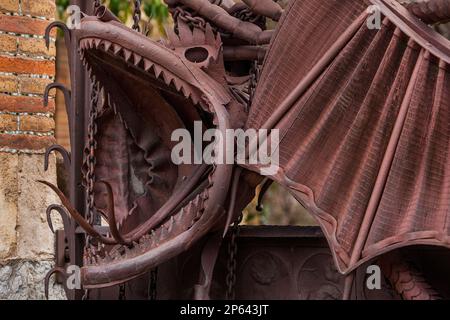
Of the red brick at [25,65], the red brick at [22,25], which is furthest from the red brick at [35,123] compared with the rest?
the red brick at [22,25]

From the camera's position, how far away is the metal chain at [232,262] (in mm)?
2941

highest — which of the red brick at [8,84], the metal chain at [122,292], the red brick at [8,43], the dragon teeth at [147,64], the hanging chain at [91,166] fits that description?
the red brick at [8,43]

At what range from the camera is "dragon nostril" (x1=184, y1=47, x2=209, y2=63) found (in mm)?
2971

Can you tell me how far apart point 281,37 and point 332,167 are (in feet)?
1.19

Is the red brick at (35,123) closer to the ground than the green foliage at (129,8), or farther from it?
closer to the ground

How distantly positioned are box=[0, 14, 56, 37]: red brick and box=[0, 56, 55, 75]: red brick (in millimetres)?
95

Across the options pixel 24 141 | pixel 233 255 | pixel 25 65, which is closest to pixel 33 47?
pixel 25 65

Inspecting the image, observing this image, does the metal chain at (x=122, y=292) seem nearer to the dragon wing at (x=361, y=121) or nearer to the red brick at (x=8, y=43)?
the dragon wing at (x=361, y=121)

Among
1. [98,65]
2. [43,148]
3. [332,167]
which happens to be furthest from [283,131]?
[43,148]

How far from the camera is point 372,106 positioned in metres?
2.64

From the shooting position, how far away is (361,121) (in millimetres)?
2652

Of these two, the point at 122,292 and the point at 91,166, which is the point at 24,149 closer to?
the point at 91,166

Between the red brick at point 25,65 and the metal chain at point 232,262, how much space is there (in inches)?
45.8
